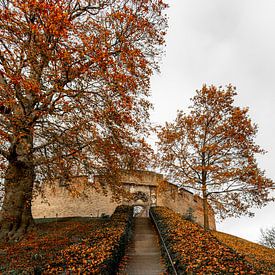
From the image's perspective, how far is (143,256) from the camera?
1023 cm

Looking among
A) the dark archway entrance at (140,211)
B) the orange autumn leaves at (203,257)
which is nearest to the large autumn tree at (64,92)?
the orange autumn leaves at (203,257)

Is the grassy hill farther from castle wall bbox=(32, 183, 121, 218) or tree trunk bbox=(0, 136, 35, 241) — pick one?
castle wall bbox=(32, 183, 121, 218)

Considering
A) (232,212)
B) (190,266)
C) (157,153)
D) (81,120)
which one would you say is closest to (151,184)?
(157,153)

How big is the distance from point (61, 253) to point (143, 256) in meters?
4.67

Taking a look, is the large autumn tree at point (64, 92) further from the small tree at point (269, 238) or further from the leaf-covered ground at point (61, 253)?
the small tree at point (269, 238)

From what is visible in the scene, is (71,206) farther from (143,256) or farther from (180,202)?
(143,256)

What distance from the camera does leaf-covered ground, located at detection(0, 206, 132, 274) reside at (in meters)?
5.52

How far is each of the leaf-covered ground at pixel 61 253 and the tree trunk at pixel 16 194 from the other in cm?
72

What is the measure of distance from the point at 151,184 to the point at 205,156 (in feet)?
36.8

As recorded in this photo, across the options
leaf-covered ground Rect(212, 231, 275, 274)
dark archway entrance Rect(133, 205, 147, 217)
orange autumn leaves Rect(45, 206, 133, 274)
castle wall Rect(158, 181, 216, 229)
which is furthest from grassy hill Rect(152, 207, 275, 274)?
dark archway entrance Rect(133, 205, 147, 217)

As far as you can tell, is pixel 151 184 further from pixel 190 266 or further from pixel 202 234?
pixel 190 266

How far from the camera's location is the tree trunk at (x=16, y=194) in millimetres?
10742

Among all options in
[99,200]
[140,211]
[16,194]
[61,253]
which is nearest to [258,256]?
[61,253]

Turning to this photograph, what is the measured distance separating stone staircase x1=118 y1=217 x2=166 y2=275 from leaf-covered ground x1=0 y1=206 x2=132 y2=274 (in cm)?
71
